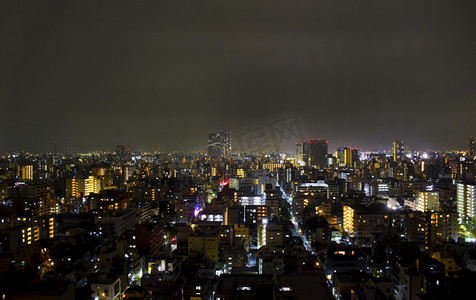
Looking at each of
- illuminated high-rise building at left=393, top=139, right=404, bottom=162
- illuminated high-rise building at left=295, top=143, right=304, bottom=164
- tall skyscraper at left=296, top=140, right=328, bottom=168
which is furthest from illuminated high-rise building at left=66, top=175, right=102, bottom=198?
illuminated high-rise building at left=393, top=139, right=404, bottom=162

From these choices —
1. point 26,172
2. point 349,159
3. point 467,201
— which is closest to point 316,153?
point 349,159

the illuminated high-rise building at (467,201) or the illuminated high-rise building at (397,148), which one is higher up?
the illuminated high-rise building at (397,148)

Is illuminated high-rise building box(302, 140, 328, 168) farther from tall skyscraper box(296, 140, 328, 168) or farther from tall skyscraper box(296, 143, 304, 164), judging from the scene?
tall skyscraper box(296, 143, 304, 164)

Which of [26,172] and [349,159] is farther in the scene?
[349,159]

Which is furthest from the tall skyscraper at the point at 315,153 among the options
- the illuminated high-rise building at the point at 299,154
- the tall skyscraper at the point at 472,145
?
the tall skyscraper at the point at 472,145

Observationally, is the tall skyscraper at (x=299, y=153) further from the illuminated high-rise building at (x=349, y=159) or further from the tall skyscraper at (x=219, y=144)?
the tall skyscraper at (x=219, y=144)

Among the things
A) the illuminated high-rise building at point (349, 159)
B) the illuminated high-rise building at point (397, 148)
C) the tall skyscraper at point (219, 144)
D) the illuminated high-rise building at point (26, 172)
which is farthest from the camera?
the tall skyscraper at point (219, 144)

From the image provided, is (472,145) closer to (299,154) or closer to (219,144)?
(299,154)
